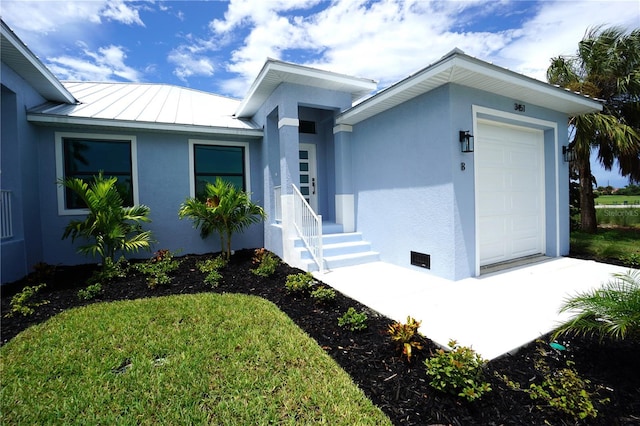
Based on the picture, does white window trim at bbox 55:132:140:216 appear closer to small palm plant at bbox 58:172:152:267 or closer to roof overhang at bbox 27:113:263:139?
roof overhang at bbox 27:113:263:139

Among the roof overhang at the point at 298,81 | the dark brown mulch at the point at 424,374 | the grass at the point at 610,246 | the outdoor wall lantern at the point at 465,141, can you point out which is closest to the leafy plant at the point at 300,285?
the dark brown mulch at the point at 424,374

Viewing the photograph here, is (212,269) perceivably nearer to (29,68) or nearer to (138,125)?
(138,125)

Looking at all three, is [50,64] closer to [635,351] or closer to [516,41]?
[516,41]

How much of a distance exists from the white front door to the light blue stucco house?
41mm

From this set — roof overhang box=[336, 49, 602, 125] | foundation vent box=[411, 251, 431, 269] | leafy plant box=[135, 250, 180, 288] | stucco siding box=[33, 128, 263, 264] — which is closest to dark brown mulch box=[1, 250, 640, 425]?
leafy plant box=[135, 250, 180, 288]

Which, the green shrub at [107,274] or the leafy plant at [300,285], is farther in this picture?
the green shrub at [107,274]

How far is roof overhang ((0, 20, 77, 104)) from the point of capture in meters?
4.43

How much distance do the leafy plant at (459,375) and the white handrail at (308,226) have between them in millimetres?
3425

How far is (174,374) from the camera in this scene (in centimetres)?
247

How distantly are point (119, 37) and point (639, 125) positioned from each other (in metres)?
13.7

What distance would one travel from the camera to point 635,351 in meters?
2.59

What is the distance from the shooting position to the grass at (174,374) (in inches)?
79.7

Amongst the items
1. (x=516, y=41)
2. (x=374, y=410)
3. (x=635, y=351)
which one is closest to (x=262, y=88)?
(x=516, y=41)

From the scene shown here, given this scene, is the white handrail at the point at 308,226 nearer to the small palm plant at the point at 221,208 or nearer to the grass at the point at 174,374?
the small palm plant at the point at 221,208
